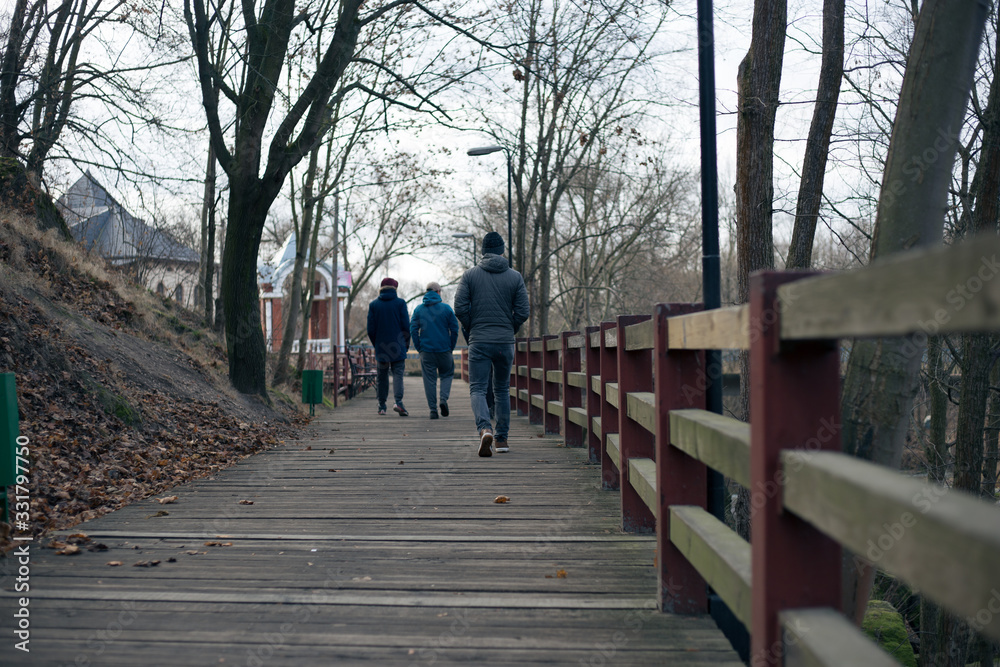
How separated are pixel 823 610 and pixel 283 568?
2.92 metres

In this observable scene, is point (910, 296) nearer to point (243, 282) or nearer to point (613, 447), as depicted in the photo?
point (613, 447)

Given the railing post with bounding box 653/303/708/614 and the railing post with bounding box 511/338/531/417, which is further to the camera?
the railing post with bounding box 511/338/531/417

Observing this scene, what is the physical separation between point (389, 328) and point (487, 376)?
17.3 feet

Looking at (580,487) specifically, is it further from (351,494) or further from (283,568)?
(283,568)

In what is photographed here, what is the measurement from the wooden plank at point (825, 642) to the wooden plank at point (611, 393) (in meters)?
3.62

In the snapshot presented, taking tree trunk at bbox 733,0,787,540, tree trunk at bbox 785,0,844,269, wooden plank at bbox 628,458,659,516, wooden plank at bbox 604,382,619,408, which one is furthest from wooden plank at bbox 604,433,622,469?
tree trunk at bbox 785,0,844,269

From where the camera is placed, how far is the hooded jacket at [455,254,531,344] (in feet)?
27.8

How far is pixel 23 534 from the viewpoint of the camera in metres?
4.73

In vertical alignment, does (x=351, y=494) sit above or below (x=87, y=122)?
below

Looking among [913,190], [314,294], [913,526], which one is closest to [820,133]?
[913,190]

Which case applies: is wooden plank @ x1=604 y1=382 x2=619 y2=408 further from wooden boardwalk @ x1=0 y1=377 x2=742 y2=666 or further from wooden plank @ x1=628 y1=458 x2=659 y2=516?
wooden plank @ x1=628 y1=458 x2=659 y2=516

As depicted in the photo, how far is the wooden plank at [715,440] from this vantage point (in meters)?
2.46

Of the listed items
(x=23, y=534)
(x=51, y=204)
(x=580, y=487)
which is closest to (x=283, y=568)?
(x=23, y=534)

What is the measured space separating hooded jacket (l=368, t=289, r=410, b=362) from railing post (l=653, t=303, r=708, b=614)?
10.2 meters
